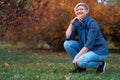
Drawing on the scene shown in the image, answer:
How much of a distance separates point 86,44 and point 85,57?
243 mm

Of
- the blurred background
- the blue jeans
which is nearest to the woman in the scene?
the blue jeans

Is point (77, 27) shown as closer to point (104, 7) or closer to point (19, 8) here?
point (19, 8)

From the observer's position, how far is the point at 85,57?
6.85 metres

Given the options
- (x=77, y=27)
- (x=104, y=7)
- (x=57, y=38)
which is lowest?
(x=57, y=38)

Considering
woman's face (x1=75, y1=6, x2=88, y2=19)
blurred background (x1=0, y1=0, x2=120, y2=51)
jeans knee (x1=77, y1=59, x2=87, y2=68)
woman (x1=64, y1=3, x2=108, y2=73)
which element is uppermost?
woman's face (x1=75, y1=6, x2=88, y2=19)

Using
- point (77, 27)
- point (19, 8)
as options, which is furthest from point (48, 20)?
point (77, 27)

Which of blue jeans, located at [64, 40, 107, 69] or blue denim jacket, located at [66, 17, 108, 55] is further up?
blue denim jacket, located at [66, 17, 108, 55]

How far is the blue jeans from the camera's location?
22.5ft

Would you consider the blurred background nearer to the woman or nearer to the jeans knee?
the woman

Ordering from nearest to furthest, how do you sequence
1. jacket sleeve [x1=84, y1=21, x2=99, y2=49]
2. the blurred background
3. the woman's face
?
jacket sleeve [x1=84, y1=21, x2=99, y2=49] → the woman's face → the blurred background

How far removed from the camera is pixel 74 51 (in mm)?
7164

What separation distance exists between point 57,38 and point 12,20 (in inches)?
313

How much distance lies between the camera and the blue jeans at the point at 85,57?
6848 millimetres

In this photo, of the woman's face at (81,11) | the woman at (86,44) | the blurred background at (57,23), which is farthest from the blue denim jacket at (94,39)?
the blurred background at (57,23)
